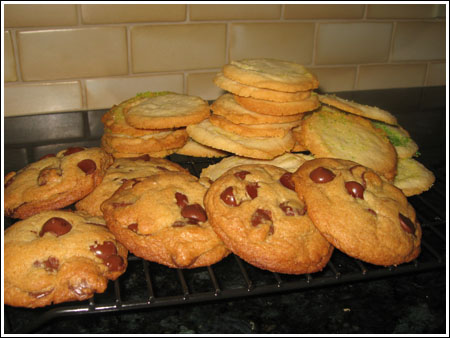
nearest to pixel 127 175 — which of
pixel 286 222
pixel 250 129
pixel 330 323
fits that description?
pixel 250 129

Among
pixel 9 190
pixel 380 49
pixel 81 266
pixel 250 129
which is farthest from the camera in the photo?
pixel 380 49

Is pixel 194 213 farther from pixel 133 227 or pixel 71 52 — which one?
pixel 71 52

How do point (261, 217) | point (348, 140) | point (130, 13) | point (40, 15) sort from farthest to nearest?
point (130, 13), point (40, 15), point (348, 140), point (261, 217)

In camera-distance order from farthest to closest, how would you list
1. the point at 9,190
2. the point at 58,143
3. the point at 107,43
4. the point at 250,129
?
1. the point at 107,43
2. the point at 58,143
3. the point at 250,129
4. the point at 9,190

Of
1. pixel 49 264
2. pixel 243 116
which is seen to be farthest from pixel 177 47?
pixel 49 264

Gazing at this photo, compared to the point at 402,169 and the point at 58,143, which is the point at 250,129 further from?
the point at 58,143

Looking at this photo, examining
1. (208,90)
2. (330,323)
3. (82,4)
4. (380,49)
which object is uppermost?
(82,4)
